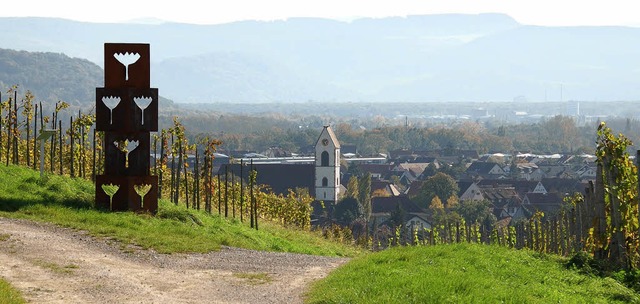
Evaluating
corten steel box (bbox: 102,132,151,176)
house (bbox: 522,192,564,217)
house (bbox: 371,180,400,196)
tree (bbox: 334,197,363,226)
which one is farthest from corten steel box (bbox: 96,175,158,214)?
house (bbox: 371,180,400,196)

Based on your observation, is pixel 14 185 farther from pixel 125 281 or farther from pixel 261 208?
pixel 261 208

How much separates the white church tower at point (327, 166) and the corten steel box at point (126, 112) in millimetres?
131272

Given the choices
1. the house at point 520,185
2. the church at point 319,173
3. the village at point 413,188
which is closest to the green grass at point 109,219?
the village at point 413,188

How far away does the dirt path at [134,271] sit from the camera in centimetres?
1675

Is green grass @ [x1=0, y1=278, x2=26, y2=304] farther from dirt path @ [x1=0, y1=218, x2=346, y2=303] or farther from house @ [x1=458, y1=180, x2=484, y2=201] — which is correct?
house @ [x1=458, y1=180, x2=484, y2=201]

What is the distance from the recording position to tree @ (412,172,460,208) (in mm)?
134125

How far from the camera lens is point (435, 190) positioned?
137875 millimetres

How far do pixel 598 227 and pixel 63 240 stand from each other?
1075 centimetres

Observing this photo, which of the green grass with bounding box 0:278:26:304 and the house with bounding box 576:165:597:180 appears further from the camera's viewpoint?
the house with bounding box 576:165:597:180

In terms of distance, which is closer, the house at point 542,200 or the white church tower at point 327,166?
the house at point 542,200

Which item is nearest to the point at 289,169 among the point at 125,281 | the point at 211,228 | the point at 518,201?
the point at 518,201

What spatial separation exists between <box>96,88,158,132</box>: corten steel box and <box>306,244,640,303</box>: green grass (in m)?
7.69

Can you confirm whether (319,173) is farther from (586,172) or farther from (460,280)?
(460,280)

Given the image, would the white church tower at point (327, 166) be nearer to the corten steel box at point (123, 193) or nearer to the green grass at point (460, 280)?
the corten steel box at point (123, 193)
